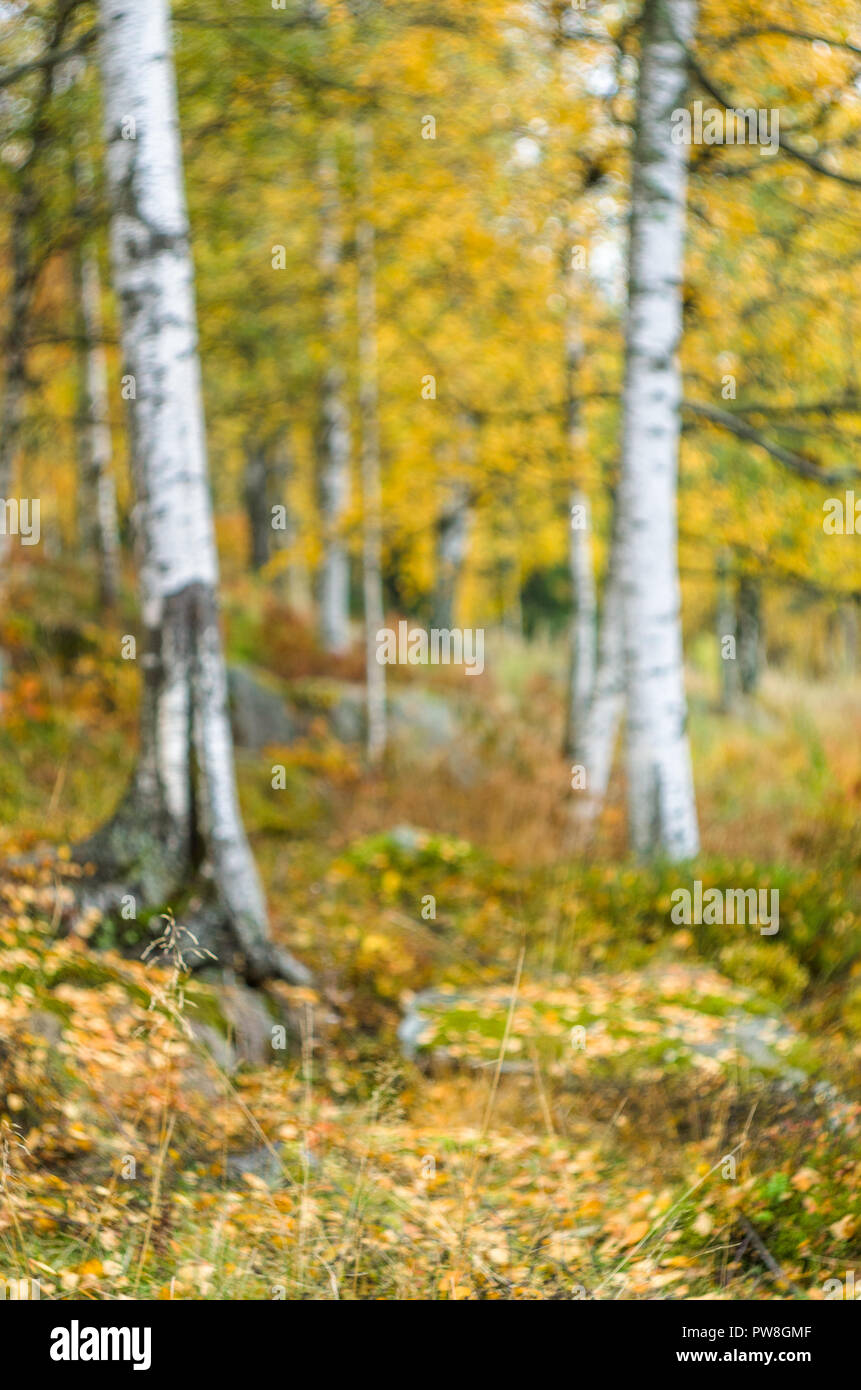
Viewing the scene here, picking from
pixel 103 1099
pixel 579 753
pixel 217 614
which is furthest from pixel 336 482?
pixel 103 1099

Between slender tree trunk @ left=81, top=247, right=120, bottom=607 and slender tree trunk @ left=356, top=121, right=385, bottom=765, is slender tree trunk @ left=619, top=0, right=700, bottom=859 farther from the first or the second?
slender tree trunk @ left=81, top=247, right=120, bottom=607

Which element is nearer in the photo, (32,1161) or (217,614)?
(32,1161)

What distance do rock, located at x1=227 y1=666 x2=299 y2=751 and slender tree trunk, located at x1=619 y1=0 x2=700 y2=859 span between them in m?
4.28

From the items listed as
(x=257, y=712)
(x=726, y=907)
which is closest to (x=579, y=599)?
(x=257, y=712)

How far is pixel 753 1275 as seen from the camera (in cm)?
291

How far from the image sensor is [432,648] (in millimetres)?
13875

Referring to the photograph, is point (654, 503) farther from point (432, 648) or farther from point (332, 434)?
point (432, 648)

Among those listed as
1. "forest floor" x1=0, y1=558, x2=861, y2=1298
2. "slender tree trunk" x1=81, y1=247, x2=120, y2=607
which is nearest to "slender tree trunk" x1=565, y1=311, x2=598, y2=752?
"forest floor" x1=0, y1=558, x2=861, y2=1298

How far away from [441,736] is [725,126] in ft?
19.4

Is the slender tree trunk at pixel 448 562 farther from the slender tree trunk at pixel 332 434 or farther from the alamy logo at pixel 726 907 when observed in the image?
the alamy logo at pixel 726 907

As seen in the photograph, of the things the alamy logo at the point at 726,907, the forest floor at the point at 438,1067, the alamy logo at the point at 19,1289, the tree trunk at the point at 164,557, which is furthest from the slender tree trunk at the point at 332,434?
the alamy logo at the point at 19,1289
